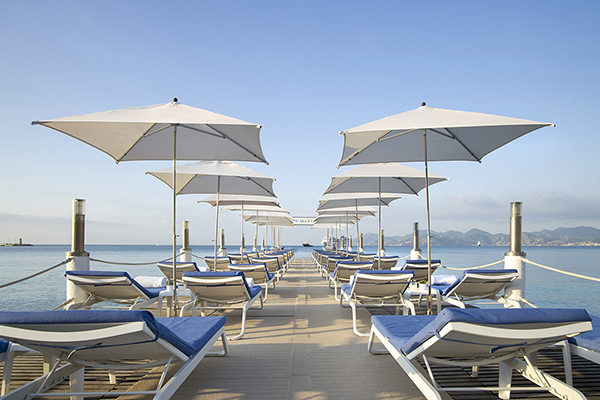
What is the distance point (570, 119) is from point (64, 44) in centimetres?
1536

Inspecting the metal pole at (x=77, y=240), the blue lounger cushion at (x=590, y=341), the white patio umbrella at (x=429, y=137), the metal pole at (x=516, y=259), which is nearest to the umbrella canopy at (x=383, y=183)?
the white patio umbrella at (x=429, y=137)

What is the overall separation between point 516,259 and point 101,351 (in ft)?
14.7

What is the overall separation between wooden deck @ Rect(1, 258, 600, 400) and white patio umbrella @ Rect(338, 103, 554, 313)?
3.65 ft

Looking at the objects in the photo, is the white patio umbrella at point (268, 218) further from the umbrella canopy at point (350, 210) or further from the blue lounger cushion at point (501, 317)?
the blue lounger cushion at point (501, 317)

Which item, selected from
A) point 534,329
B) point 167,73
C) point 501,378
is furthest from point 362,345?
point 167,73

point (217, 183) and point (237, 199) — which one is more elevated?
point (217, 183)

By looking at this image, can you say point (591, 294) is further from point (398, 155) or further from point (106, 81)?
point (106, 81)

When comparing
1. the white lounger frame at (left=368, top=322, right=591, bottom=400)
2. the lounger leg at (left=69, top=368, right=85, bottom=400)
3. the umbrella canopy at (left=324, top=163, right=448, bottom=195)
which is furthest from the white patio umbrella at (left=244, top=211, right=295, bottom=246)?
the white lounger frame at (left=368, top=322, right=591, bottom=400)

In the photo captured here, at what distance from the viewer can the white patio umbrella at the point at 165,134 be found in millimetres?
3262

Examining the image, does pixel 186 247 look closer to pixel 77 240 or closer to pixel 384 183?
pixel 77 240

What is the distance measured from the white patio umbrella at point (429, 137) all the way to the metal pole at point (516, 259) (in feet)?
2.68

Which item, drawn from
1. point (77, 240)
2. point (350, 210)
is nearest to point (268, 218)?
point (350, 210)

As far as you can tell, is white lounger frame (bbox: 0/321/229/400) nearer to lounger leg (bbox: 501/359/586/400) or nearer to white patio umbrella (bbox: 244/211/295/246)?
lounger leg (bbox: 501/359/586/400)

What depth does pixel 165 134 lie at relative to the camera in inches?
176
